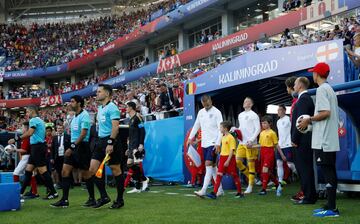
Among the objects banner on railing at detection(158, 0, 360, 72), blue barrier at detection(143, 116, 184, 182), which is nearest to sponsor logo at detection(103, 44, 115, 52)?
banner on railing at detection(158, 0, 360, 72)

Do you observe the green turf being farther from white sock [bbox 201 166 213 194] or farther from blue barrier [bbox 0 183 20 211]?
white sock [bbox 201 166 213 194]

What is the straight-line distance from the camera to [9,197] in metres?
7.41

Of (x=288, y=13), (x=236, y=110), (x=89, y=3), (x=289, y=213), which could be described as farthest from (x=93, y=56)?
(x=289, y=213)

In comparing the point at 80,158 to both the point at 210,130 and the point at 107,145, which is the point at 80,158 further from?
the point at 210,130

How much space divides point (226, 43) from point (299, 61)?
20.5 metres

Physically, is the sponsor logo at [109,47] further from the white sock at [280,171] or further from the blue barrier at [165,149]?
the white sock at [280,171]

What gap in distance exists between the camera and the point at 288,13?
2372 cm

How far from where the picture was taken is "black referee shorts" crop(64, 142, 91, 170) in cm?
766

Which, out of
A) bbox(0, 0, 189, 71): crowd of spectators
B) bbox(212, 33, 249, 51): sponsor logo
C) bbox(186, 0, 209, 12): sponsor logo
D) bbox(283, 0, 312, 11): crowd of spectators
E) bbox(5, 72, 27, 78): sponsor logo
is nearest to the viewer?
bbox(283, 0, 312, 11): crowd of spectators

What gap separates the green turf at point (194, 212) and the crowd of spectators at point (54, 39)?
38.9 m

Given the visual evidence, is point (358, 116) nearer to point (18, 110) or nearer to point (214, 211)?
point (214, 211)

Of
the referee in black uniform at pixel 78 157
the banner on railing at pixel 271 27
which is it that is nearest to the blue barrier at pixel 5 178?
the referee in black uniform at pixel 78 157

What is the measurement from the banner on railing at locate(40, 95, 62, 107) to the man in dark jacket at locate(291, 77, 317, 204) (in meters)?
44.7

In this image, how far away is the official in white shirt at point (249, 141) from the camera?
917 centimetres
